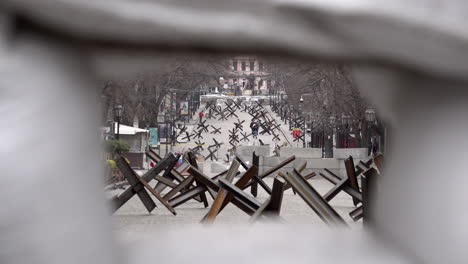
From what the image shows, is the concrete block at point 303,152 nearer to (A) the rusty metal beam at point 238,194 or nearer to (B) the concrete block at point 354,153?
(B) the concrete block at point 354,153

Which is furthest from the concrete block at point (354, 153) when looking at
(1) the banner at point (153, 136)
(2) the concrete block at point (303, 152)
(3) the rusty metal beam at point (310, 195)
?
(3) the rusty metal beam at point (310, 195)

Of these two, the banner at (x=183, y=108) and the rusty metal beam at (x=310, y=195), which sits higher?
the banner at (x=183, y=108)

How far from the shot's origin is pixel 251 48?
105 centimetres

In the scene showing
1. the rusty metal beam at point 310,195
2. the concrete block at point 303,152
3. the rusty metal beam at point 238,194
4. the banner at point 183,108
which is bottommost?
the concrete block at point 303,152

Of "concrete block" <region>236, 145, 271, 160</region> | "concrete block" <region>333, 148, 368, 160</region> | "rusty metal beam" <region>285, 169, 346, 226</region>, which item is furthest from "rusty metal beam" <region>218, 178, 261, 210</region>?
"concrete block" <region>236, 145, 271, 160</region>

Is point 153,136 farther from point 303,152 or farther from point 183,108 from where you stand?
point 183,108

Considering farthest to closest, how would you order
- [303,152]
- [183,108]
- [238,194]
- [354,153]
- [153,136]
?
[183,108], [153,136], [303,152], [354,153], [238,194]

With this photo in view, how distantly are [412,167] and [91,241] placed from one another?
0.72m

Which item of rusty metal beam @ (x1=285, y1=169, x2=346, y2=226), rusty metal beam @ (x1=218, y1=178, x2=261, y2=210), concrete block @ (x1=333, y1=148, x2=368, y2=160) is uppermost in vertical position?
rusty metal beam @ (x1=285, y1=169, x2=346, y2=226)

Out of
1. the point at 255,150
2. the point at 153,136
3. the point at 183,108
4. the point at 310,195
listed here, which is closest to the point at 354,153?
the point at 255,150

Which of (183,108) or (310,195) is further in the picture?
(183,108)

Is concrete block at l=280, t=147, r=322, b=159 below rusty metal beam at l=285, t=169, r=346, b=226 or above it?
below

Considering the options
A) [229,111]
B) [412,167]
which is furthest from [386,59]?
[229,111]

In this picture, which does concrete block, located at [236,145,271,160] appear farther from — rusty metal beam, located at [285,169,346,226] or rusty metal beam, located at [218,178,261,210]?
rusty metal beam, located at [285,169,346,226]
